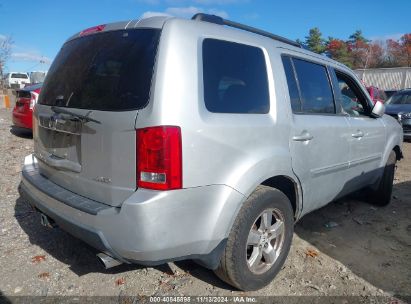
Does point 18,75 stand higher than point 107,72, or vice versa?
point 18,75

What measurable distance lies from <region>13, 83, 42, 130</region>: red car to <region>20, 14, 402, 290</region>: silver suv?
5164 mm

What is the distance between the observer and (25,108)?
8.05 metres

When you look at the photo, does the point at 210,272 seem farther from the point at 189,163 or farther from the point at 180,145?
the point at 180,145

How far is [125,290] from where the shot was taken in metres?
2.83

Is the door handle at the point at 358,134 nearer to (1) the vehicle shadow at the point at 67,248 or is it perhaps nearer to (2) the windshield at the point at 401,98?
(1) the vehicle shadow at the point at 67,248

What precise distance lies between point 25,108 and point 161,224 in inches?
280

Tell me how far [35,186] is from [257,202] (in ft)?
5.66

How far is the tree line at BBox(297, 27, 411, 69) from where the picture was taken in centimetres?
6156

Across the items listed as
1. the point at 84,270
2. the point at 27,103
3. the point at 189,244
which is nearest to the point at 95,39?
the point at 189,244

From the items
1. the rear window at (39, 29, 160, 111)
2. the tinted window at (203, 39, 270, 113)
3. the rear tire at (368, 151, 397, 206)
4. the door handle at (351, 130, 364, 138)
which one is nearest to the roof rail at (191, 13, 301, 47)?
the tinted window at (203, 39, 270, 113)

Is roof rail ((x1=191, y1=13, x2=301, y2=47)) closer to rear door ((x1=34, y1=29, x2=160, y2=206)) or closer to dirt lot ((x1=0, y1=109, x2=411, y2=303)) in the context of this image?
rear door ((x1=34, y1=29, x2=160, y2=206))

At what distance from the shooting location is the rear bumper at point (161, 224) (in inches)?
83.8

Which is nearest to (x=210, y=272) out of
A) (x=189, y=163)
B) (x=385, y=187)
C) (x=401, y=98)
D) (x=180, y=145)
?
(x=189, y=163)

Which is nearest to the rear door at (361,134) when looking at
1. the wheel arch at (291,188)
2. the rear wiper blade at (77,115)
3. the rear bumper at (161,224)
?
the wheel arch at (291,188)
